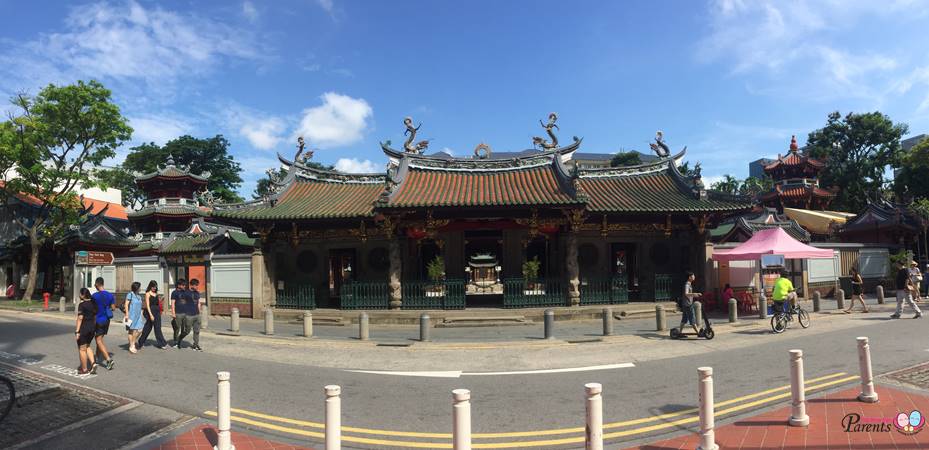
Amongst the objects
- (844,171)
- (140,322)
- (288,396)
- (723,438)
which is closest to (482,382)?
(288,396)

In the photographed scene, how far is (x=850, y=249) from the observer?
22047 millimetres

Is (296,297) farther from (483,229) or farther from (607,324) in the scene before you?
(607,324)

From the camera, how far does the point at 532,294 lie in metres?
17.1

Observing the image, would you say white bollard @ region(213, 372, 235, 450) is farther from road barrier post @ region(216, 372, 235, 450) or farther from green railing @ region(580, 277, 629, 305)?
green railing @ region(580, 277, 629, 305)

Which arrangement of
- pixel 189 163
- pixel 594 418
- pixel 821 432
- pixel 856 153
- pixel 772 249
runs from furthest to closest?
1. pixel 189 163
2. pixel 856 153
3. pixel 772 249
4. pixel 821 432
5. pixel 594 418

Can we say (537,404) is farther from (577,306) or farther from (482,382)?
(577,306)

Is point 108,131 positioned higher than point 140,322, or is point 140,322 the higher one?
point 108,131

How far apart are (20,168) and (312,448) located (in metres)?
29.5

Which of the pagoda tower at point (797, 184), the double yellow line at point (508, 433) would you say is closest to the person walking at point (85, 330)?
the double yellow line at point (508, 433)

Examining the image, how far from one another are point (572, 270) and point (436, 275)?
5073 mm

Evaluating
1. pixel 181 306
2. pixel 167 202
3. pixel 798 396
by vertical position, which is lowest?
pixel 798 396

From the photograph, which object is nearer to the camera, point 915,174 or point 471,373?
point 471,373

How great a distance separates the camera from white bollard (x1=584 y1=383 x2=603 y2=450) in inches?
176

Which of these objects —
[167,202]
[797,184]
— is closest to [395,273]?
[167,202]
